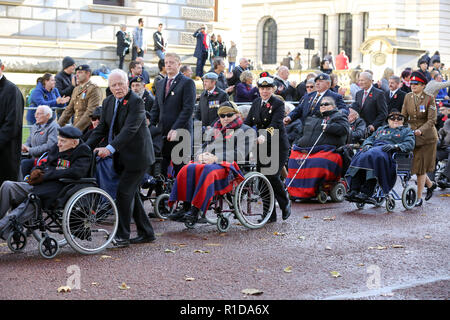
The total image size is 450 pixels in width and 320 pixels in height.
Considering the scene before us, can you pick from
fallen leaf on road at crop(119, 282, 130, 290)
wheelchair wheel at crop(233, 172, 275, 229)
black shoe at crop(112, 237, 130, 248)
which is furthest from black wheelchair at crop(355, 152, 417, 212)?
fallen leaf on road at crop(119, 282, 130, 290)

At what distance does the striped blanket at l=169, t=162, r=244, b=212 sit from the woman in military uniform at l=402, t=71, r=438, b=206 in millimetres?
4023

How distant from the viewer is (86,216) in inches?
341

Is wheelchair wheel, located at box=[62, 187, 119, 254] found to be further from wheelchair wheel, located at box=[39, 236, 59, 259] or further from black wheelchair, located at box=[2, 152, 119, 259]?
wheelchair wheel, located at box=[39, 236, 59, 259]

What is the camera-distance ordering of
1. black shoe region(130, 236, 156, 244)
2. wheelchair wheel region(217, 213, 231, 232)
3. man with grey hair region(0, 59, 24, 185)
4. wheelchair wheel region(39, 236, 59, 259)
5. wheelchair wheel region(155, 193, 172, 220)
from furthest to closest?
1. wheelchair wheel region(155, 193, 172, 220)
2. wheelchair wheel region(217, 213, 231, 232)
3. black shoe region(130, 236, 156, 244)
4. man with grey hair region(0, 59, 24, 185)
5. wheelchair wheel region(39, 236, 59, 259)

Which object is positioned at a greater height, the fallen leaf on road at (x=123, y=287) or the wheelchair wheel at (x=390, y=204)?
the wheelchair wheel at (x=390, y=204)

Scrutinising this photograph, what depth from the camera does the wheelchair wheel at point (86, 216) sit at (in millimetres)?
8445

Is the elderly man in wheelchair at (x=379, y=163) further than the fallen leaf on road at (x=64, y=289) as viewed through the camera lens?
Yes

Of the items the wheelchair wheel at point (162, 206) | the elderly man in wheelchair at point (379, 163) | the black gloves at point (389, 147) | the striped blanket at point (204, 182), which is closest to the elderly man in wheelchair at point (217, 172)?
the striped blanket at point (204, 182)

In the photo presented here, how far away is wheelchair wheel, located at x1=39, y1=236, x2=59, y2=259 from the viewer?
8.41 metres

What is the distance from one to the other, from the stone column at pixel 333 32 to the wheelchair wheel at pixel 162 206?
4762cm

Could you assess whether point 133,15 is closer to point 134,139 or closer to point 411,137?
point 411,137

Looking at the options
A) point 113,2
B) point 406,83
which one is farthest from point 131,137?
point 113,2

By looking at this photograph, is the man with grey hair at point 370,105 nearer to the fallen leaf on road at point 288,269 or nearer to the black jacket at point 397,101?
the black jacket at point 397,101
